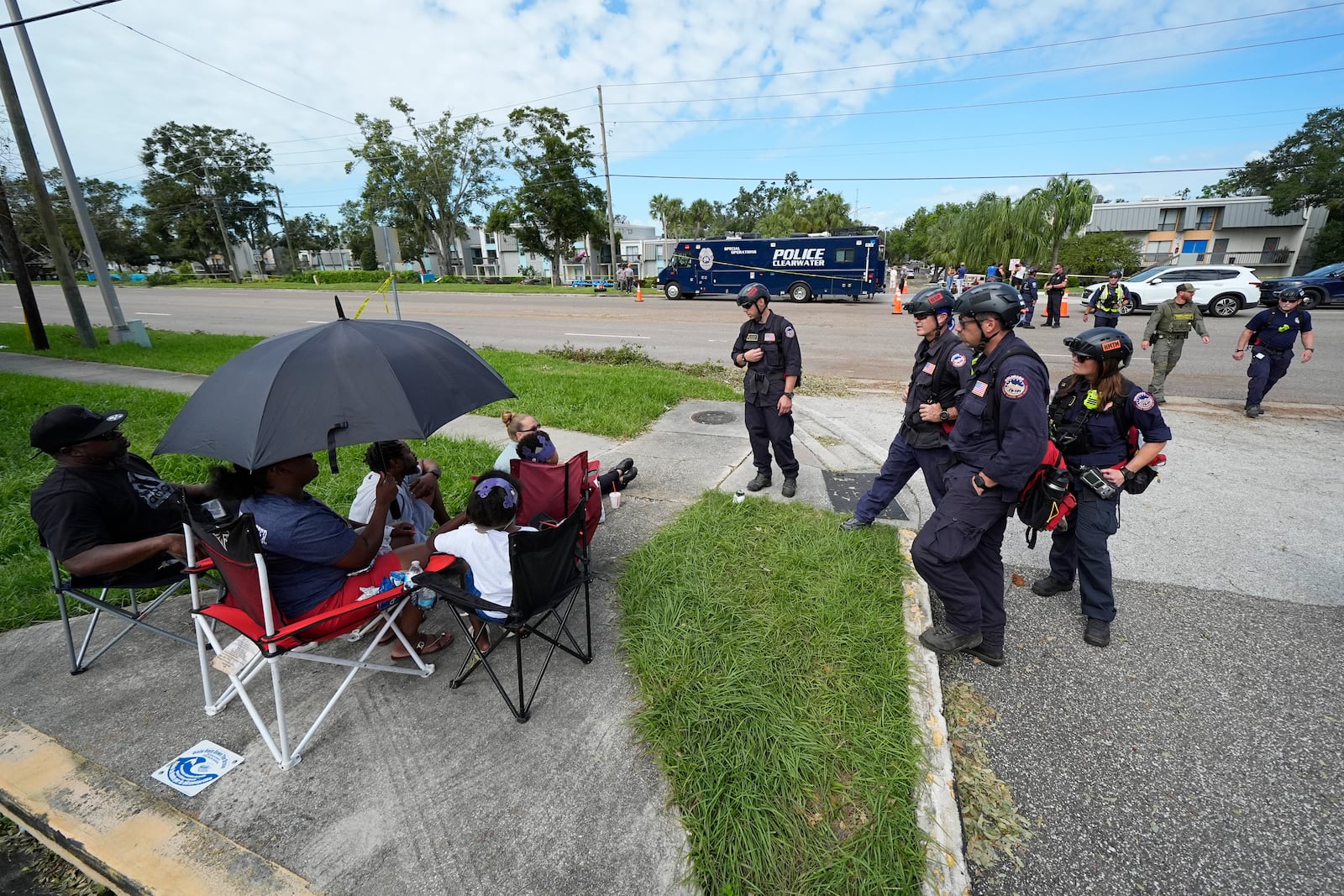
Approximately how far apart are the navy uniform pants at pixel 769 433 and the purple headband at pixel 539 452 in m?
1.73

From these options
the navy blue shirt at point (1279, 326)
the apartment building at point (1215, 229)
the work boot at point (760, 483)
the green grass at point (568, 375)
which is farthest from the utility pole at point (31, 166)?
the apartment building at point (1215, 229)

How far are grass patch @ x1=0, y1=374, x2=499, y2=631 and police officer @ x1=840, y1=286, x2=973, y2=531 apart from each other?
3400 millimetres

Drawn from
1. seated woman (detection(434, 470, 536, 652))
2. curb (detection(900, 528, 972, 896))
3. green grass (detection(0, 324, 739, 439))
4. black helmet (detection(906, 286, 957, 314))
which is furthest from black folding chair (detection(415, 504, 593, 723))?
green grass (detection(0, 324, 739, 439))

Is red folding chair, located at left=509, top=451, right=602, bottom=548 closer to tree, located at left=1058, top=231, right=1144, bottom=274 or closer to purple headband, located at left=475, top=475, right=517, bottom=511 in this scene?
purple headband, located at left=475, top=475, right=517, bottom=511

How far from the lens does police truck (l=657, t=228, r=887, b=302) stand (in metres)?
22.9

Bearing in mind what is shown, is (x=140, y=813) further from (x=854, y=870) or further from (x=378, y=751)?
(x=854, y=870)

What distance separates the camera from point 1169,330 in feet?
25.2

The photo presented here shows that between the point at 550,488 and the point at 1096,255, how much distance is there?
4561 centimetres

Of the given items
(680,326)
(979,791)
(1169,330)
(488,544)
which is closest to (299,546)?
(488,544)

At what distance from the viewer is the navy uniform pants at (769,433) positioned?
15.9 ft

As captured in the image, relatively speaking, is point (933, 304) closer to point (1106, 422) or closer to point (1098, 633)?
point (1106, 422)

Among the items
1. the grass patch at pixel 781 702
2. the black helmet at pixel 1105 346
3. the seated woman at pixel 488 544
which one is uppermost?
the black helmet at pixel 1105 346

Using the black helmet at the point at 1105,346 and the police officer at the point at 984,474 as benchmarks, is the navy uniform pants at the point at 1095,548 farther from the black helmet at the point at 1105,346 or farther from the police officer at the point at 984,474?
the black helmet at the point at 1105,346

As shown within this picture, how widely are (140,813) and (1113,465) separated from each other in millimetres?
4716
